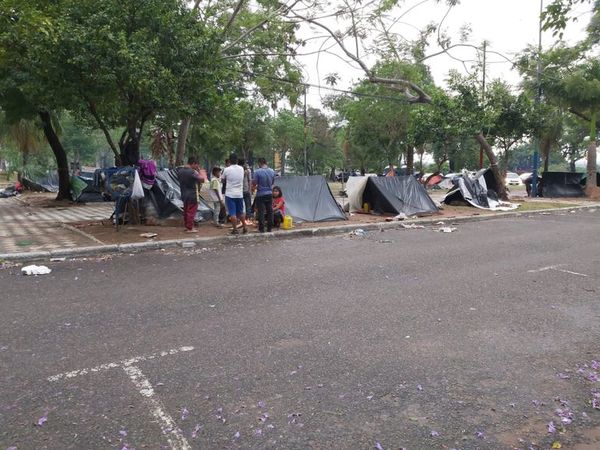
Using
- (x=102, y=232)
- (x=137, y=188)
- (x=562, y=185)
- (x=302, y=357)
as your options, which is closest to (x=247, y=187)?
(x=137, y=188)

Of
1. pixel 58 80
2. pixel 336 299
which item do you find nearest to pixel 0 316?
pixel 336 299

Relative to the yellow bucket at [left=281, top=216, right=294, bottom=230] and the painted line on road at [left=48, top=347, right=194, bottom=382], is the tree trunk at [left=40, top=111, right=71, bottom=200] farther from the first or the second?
the painted line on road at [left=48, top=347, right=194, bottom=382]

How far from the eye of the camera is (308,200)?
13.3 m

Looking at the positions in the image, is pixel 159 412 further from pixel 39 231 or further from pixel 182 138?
pixel 182 138

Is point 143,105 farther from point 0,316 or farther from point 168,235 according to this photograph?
point 0,316

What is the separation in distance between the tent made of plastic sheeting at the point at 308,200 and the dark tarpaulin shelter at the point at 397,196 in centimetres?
198

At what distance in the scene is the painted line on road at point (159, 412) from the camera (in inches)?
107

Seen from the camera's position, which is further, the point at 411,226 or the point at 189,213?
the point at 411,226

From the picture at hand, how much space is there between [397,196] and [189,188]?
7.14 meters

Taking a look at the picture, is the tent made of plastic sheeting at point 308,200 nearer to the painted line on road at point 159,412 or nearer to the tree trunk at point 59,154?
the painted line on road at point 159,412

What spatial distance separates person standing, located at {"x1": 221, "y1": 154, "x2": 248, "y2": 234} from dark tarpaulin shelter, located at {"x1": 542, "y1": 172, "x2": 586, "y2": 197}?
19.0m

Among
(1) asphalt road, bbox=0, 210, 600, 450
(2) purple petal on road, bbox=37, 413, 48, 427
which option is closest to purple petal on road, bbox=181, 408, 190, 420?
(1) asphalt road, bbox=0, 210, 600, 450

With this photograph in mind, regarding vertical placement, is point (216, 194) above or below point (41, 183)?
below

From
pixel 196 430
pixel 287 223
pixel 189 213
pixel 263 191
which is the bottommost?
pixel 196 430
